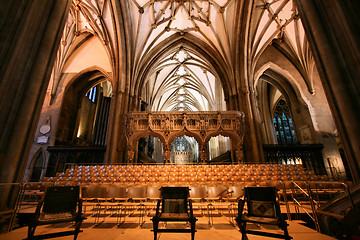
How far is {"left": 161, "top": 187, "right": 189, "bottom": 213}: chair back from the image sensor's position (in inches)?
104

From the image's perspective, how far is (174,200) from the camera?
2.68 m

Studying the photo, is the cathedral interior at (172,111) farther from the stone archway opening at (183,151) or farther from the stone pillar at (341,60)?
the stone archway opening at (183,151)

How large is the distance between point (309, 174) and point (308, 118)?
839cm

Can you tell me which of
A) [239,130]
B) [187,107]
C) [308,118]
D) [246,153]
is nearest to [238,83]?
[239,130]

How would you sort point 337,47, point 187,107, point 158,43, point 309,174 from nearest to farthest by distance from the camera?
point 337,47 < point 309,174 < point 158,43 < point 187,107

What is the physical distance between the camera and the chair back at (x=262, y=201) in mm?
2357

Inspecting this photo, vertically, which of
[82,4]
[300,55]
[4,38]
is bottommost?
[4,38]

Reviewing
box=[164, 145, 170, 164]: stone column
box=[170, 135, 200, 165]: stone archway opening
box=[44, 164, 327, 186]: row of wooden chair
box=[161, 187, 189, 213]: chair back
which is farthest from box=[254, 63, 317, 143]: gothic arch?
box=[170, 135, 200, 165]: stone archway opening

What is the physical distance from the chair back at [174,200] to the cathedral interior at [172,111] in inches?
110

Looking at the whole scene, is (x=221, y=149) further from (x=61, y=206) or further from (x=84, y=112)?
(x=61, y=206)

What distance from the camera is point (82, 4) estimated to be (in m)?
11.8

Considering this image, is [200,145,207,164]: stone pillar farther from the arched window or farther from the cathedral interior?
the arched window

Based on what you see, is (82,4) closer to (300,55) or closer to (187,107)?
(300,55)

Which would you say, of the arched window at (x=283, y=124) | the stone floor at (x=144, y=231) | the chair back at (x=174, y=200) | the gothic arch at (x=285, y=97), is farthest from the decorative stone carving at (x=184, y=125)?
Answer: the arched window at (x=283, y=124)
